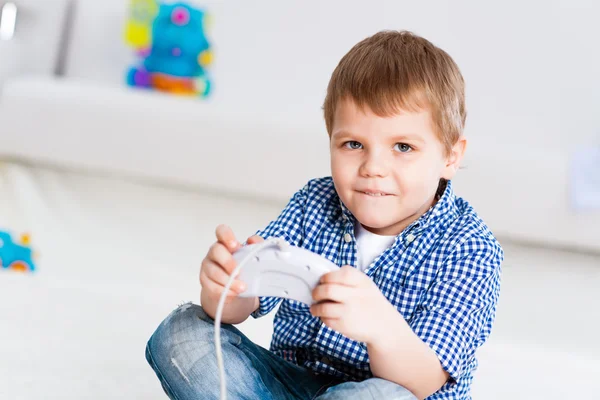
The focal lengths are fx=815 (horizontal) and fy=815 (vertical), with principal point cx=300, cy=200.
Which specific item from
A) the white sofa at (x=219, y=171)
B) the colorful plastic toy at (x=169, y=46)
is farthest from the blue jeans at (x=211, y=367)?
the colorful plastic toy at (x=169, y=46)

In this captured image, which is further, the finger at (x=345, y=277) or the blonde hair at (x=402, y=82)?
the blonde hair at (x=402, y=82)

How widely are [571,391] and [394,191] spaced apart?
2.23 feet

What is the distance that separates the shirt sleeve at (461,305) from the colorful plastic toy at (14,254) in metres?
1.12

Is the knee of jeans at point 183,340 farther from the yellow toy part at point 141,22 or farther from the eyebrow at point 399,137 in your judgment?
the yellow toy part at point 141,22

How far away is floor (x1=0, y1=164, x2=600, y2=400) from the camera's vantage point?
1.25 m

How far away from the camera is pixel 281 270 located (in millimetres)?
770

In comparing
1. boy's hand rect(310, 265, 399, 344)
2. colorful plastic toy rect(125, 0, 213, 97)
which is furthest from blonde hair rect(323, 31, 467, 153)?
colorful plastic toy rect(125, 0, 213, 97)

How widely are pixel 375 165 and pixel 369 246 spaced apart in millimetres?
127

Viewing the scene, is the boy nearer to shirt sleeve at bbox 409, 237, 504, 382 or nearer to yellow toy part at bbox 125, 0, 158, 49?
shirt sleeve at bbox 409, 237, 504, 382

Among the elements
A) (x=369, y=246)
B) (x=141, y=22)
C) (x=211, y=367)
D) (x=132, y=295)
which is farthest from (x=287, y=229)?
(x=141, y=22)

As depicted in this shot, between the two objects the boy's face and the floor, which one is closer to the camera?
the boy's face

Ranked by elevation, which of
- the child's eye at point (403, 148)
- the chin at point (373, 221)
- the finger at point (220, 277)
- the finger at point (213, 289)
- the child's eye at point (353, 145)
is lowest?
the finger at point (213, 289)

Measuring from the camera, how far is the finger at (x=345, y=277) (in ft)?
2.42

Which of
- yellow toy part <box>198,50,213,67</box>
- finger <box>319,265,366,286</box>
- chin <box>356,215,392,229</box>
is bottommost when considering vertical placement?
finger <box>319,265,366,286</box>
